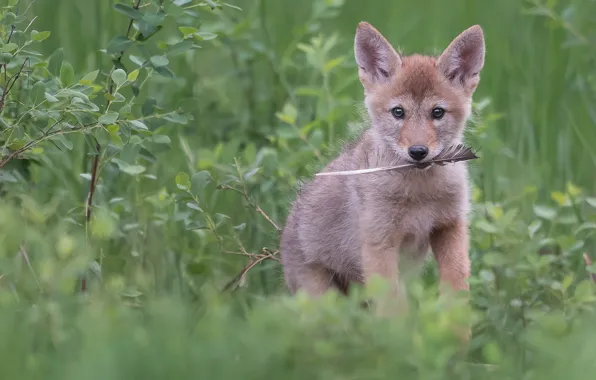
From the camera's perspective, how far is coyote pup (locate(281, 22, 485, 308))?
15.2ft

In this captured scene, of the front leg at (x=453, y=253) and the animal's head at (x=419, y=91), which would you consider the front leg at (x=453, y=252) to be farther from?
the animal's head at (x=419, y=91)

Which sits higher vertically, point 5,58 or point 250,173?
point 5,58

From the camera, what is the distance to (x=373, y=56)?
5.04 m

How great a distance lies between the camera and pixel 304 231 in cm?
501

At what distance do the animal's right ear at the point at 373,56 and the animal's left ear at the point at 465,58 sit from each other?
219mm

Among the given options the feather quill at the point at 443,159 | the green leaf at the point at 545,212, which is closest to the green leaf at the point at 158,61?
the feather quill at the point at 443,159

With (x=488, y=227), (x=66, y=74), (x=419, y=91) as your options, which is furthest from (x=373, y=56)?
(x=66, y=74)

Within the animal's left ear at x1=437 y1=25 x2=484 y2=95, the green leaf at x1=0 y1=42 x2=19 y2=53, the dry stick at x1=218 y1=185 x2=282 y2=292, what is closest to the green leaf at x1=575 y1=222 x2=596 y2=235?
the animal's left ear at x1=437 y1=25 x2=484 y2=95

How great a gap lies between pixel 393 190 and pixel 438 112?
0.42 metres

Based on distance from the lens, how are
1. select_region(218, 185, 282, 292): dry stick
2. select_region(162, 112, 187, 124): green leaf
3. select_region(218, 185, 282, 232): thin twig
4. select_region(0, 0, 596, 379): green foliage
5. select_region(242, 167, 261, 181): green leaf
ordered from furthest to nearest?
select_region(218, 185, 282, 232): thin twig, select_region(242, 167, 261, 181): green leaf, select_region(218, 185, 282, 292): dry stick, select_region(162, 112, 187, 124): green leaf, select_region(0, 0, 596, 379): green foliage

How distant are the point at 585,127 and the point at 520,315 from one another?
2.69 meters

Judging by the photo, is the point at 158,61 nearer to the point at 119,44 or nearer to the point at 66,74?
the point at 119,44

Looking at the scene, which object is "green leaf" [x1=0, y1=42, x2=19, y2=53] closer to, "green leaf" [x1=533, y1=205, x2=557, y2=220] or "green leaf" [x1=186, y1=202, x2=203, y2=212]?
"green leaf" [x1=186, y1=202, x2=203, y2=212]

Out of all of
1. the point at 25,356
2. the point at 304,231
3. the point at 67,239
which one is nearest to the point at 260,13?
the point at 304,231
